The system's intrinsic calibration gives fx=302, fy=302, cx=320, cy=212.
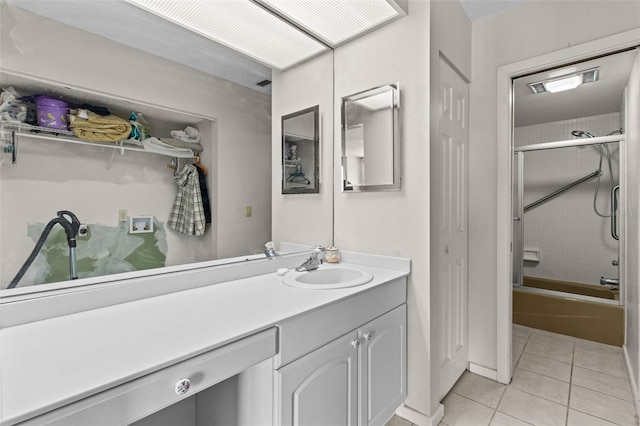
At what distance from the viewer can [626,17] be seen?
1.60 m

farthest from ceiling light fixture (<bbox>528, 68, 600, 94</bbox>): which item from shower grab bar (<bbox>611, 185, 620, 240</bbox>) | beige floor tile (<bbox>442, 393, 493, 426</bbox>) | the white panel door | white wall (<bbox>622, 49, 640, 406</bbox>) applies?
beige floor tile (<bbox>442, 393, 493, 426</bbox>)

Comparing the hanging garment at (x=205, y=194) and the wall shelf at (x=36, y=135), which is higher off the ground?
the wall shelf at (x=36, y=135)

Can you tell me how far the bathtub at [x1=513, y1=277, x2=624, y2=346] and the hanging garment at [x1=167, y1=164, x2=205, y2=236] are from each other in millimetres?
3021

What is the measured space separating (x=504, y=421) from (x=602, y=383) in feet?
2.94

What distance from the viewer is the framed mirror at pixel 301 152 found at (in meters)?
1.69

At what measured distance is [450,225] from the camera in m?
1.83

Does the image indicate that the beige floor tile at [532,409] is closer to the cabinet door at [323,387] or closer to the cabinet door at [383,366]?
the cabinet door at [383,366]

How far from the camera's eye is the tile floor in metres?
1.64

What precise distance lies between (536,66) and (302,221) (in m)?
1.74

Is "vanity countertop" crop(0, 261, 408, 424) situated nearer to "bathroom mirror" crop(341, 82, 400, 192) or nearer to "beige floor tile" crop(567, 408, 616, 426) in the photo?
"bathroom mirror" crop(341, 82, 400, 192)

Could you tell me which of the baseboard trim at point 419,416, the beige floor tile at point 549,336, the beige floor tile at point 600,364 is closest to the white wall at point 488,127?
the baseboard trim at point 419,416

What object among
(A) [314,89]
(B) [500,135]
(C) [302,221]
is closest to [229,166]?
(C) [302,221]

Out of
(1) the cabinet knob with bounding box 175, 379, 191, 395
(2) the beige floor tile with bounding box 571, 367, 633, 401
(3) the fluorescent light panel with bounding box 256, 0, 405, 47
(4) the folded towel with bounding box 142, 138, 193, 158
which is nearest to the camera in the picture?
(1) the cabinet knob with bounding box 175, 379, 191, 395

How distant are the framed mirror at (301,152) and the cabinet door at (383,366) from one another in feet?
2.80
